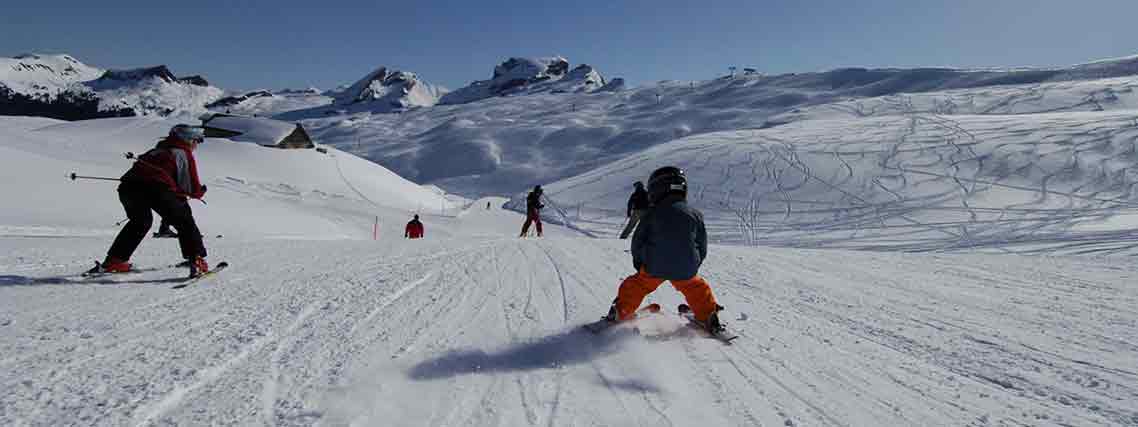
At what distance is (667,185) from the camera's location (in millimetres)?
4176

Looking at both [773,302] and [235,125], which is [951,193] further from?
[235,125]

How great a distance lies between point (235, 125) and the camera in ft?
149

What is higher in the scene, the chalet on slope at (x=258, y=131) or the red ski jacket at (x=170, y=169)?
the chalet on slope at (x=258, y=131)

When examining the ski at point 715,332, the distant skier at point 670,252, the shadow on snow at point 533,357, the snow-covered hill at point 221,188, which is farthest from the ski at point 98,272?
the ski at point 715,332

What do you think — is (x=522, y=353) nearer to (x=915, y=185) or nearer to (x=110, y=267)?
(x=110, y=267)

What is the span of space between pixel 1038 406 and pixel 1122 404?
0.45m

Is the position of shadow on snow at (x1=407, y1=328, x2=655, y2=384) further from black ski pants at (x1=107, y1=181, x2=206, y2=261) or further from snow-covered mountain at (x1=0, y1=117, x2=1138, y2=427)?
black ski pants at (x1=107, y1=181, x2=206, y2=261)

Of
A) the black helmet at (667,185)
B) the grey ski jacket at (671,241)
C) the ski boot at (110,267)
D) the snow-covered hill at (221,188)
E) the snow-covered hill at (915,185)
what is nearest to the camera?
the grey ski jacket at (671,241)

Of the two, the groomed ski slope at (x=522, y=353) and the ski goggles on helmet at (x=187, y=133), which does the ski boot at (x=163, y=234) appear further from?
the ski goggles on helmet at (x=187, y=133)

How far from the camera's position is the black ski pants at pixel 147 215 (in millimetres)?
5305

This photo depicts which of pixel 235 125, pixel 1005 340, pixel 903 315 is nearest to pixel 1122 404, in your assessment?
pixel 1005 340

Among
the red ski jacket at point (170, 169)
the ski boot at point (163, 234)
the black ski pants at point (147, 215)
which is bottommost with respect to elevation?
the ski boot at point (163, 234)

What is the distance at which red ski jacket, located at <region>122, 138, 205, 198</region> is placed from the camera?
5.29 meters

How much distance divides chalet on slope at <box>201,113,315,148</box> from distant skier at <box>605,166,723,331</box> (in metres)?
45.1
